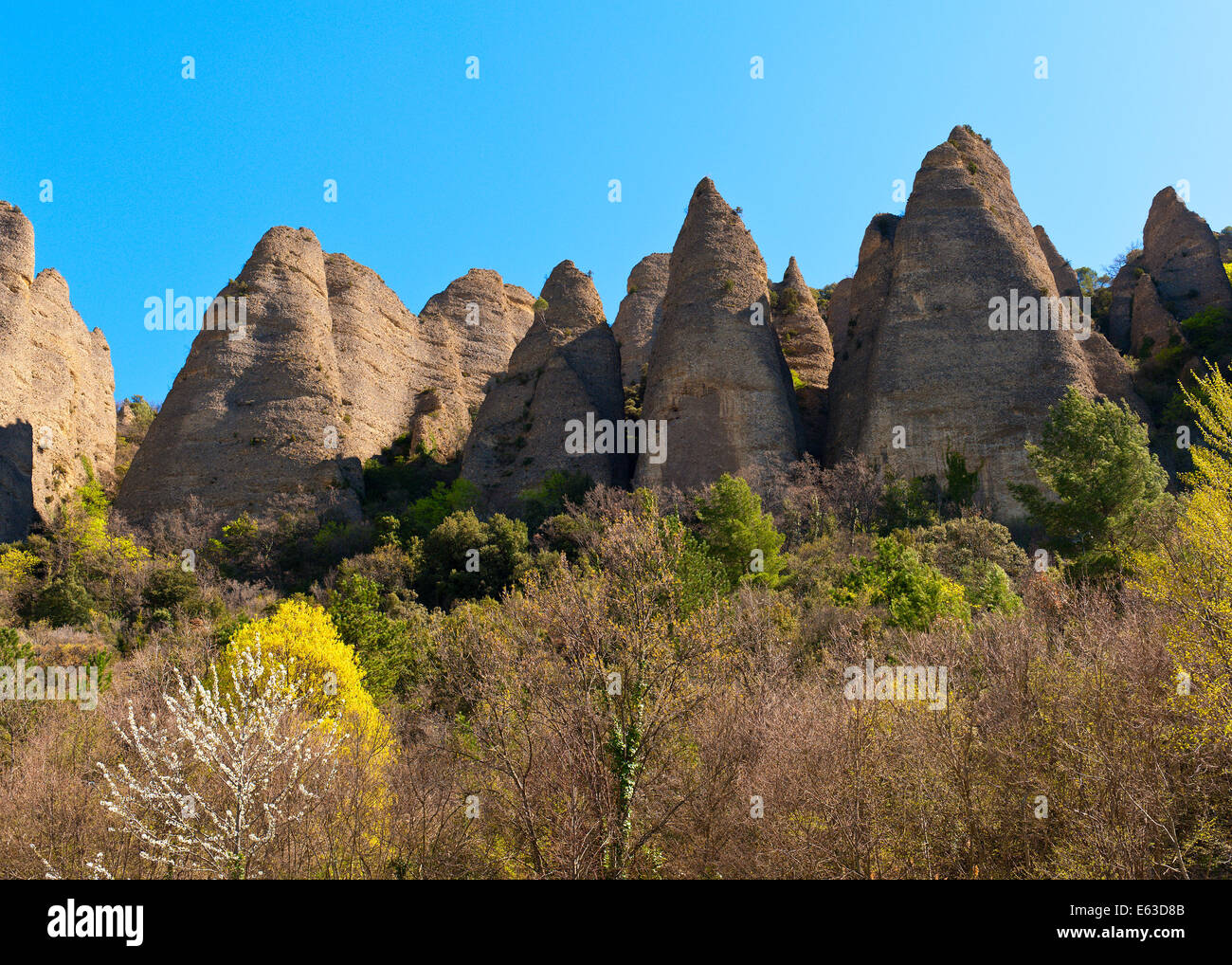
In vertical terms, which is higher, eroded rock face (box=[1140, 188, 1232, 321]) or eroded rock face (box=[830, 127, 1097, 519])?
eroded rock face (box=[1140, 188, 1232, 321])

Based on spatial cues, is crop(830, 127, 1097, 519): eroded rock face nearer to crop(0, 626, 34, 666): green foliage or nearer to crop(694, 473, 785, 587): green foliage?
crop(694, 473, 785, 587): green foliage

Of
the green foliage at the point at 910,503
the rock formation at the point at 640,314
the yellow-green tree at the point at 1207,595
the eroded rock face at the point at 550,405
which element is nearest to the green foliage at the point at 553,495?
the eroded rock face at the point at 550,405

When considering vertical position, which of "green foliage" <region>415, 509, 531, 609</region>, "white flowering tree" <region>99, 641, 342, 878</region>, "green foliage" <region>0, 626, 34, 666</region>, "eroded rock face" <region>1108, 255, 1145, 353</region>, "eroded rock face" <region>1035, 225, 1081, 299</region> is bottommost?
"white flowering tree" <region>99, 641, 342, 878</region>

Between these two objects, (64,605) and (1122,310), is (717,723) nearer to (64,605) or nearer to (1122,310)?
(64,605)

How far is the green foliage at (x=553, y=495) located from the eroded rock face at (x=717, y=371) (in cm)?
282

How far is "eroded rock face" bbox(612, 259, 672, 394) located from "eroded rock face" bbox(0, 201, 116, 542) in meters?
32.4

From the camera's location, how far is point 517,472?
3903cm

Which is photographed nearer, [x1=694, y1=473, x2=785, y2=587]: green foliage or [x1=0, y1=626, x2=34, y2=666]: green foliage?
[x1=0, y1=626, x2=34, y2=666]: green foliage

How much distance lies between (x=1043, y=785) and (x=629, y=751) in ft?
20.9

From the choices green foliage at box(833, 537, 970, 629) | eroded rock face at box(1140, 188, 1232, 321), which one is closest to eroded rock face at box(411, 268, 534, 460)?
green foliage at box(833, 537, 970, 629)

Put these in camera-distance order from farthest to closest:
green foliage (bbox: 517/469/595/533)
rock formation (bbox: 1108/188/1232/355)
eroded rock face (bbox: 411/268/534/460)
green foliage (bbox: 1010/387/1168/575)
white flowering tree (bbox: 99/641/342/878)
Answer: eroded rock face (bbox: 411/268/534/460), rock formation (bbox: 1108/188/1232/355), green foliage (bbox: 517/469/595/533), green foliage (bbox: 1010/387/1168/575), white flowering tree (bbox: 99/641/342/878)

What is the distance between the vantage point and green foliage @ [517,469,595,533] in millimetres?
35031
